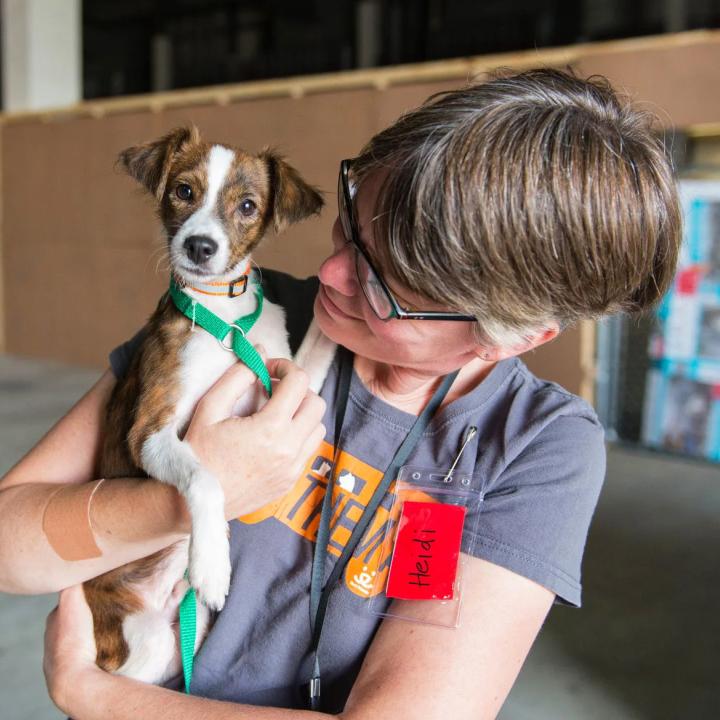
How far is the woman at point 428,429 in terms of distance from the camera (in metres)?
0.83

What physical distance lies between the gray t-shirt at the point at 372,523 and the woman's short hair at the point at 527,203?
0.15 m

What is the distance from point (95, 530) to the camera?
1.04 metres

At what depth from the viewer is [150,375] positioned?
1.29 m

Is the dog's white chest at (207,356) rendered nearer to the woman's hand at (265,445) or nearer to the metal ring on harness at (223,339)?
the metal ring on harness at (223,339)

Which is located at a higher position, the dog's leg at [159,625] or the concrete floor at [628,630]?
the dog's leg at [159,625]

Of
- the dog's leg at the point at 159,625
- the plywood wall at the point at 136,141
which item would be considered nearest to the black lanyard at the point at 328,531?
the dog's leg at the point at 159,625

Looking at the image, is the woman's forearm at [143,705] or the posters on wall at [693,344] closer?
the woman's forearm at [143,705]

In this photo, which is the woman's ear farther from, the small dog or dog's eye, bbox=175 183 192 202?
dog's eye, bbox=175 183 192 202

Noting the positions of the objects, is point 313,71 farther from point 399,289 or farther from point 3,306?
point 399,289

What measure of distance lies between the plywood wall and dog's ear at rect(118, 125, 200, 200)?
184 centimetres

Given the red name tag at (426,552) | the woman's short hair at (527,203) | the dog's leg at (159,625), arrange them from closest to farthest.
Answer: the woman's short hair at (527,203) → the red name tag at (426,552) → the dog's leg at (159,625)

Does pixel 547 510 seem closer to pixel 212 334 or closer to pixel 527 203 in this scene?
pixel 527 203

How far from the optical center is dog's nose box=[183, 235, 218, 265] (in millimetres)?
1360

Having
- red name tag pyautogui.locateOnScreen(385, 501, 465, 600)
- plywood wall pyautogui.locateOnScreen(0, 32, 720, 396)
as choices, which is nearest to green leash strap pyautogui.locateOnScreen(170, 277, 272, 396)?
red name tag pyautogui.locateOnScreen(385, 501, 465, 600)
